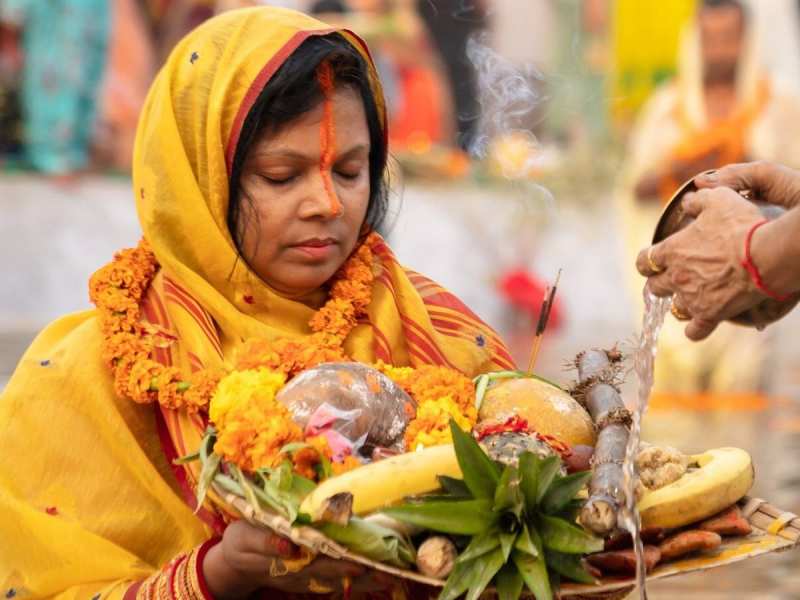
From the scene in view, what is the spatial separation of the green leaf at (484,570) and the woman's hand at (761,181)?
0.93 metres

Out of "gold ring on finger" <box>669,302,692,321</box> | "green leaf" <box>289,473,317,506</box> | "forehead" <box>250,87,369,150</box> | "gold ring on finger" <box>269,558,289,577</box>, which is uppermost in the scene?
"forehead" <box>250,87,369,150</box>

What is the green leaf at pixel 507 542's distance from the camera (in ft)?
7.79

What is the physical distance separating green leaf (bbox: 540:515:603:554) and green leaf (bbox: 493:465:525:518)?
0.06m

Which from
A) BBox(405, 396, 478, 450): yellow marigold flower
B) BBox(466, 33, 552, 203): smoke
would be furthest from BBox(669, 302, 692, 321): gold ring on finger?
BBox(466, 33, 552, 203): smoke

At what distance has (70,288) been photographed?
1490 cm

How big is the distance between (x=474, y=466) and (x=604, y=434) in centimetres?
35

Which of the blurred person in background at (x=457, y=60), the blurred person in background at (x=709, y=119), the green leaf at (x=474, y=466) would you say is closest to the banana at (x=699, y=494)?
the green leaf at (x=474, y=466)

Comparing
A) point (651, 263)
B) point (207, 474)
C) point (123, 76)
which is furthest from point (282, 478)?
point (123, 76)

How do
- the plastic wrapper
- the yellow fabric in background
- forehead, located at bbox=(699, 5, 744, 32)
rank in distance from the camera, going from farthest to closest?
the yellow fabric in background < forehead, located at bbox=(699, 5, 744, 32) < the plastic wrapper

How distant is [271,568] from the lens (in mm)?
2484

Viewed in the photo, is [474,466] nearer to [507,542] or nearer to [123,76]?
[507,542]

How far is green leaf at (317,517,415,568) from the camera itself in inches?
Answer: 91.1

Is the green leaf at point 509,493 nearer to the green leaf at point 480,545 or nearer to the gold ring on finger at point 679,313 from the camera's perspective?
the green leaf at point 480,545

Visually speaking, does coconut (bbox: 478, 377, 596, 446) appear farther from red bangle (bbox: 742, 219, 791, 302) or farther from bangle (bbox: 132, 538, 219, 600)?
bangle (bbox: 132, 538, 219, 600)
